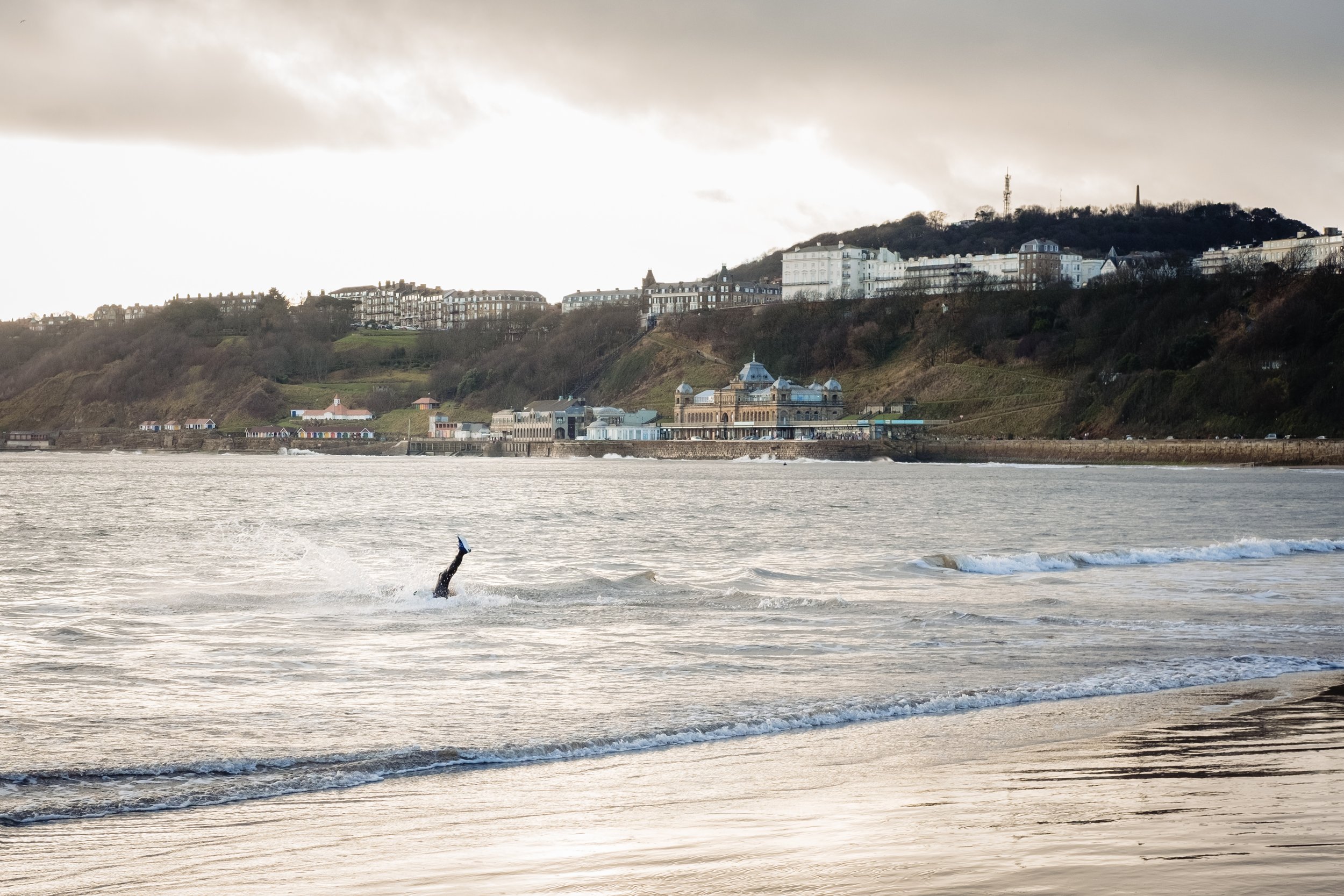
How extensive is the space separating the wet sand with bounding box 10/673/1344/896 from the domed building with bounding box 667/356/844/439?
128 meters

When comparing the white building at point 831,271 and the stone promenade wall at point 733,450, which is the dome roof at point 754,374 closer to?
the stone promenade wall at point 733,450

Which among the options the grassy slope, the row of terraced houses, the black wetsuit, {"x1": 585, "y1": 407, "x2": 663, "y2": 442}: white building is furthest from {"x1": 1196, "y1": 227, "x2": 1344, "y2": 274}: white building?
the black wetsuit

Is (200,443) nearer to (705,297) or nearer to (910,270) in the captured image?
(705,297)

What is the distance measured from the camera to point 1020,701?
11594mm

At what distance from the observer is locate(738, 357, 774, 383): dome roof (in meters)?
150

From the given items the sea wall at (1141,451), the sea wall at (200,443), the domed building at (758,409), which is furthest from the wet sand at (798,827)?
the sea wall at (200,443)

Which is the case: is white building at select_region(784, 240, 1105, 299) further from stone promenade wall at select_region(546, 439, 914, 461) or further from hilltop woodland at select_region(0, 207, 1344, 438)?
stone promenade wall at select_region(546, 439, 914, 461)

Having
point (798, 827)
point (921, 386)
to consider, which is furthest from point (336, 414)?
point (798, 827)

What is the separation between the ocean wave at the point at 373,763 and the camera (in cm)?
805

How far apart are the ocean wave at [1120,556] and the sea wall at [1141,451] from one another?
232 ft

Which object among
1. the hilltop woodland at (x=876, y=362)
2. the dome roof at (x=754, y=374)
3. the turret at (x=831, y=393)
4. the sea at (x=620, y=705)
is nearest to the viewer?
the sea at (x=620, y=705)

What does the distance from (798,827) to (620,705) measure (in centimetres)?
411

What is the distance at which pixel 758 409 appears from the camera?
144625 millimetres

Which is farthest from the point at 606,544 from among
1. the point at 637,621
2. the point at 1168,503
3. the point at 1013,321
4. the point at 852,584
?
the point at 1013,321
